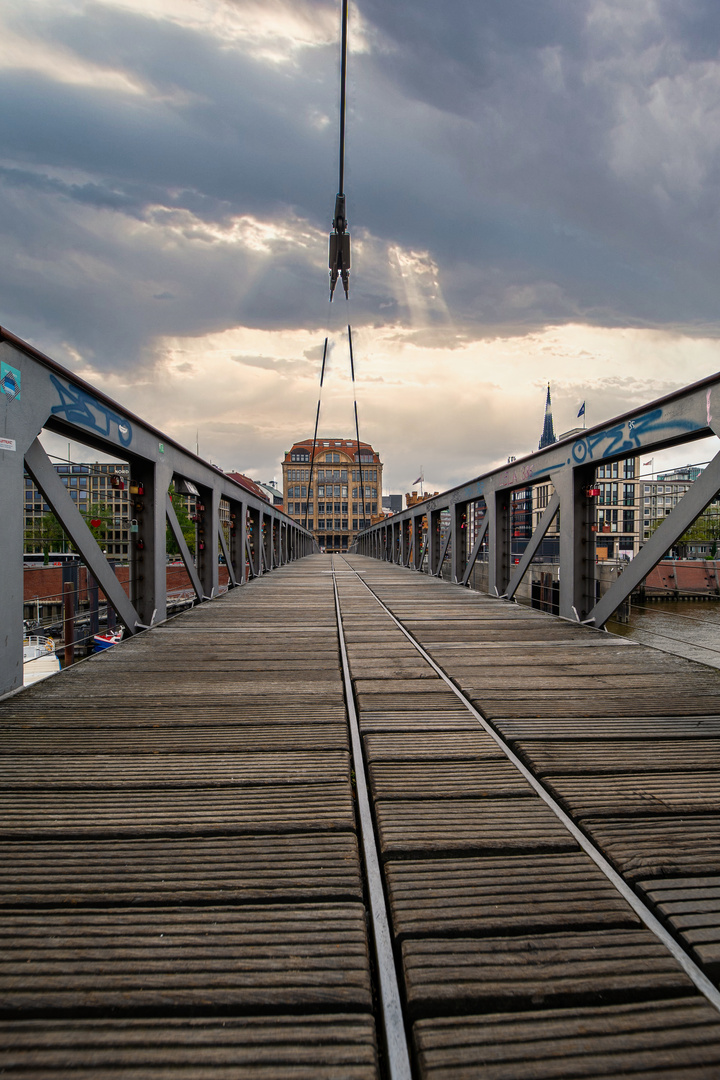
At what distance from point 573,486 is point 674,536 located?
2.43 metres

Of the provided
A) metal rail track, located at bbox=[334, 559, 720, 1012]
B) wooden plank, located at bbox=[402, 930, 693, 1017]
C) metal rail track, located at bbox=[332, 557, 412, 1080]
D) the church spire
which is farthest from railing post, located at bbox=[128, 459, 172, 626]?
the church spire

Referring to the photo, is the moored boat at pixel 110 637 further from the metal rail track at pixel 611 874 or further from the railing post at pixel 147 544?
the metal rail track at pixel 611 874

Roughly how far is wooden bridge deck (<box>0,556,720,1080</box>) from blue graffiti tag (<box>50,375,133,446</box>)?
228 cm

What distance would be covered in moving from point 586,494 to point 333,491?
90.3 metres

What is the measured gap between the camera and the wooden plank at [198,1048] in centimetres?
111

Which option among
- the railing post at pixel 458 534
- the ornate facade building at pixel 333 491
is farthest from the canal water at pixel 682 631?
the ornate facade building at pixel 333 491

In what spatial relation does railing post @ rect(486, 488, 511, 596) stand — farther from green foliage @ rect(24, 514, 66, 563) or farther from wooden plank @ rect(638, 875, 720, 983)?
wooden plank @ rect(638, 875, 720, 983)

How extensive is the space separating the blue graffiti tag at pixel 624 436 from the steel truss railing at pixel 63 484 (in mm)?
5320

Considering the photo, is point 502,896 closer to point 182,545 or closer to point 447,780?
point 447,780

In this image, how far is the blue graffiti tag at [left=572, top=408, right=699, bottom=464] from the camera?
506 centimetres

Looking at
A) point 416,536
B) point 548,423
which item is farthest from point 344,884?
point 548,423

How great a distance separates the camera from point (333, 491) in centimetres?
9656

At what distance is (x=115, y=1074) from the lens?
3.64ft

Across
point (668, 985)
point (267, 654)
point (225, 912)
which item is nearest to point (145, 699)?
point (267, 654)
